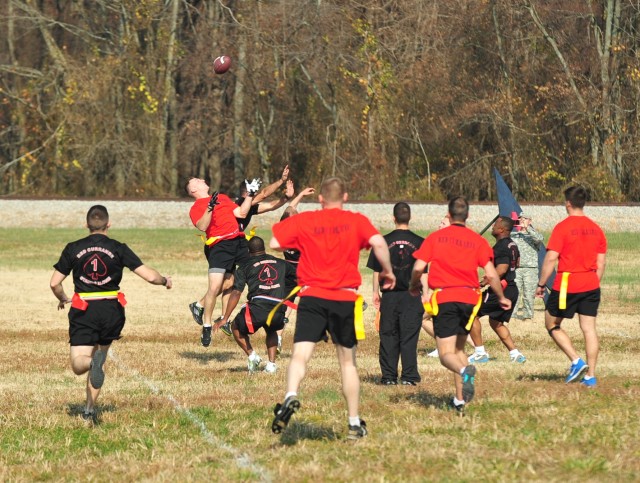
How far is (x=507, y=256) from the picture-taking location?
14.5 metres

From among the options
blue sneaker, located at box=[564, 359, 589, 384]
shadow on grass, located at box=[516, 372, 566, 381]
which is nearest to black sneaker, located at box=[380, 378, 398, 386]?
shadow on grass, located at box=[516, 372, 566, 381]

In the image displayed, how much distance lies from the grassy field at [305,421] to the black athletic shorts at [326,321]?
0.75 m

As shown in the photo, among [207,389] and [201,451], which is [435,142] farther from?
[201,451]

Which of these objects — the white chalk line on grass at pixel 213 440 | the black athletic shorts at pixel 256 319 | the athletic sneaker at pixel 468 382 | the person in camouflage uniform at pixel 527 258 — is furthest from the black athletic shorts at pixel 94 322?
the person in camouflage uniform at pixel 527 258

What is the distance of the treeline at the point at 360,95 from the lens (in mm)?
44031

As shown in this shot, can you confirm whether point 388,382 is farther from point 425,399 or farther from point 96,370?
point 96,370

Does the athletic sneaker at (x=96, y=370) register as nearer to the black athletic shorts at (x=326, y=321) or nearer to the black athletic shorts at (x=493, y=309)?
the black athletic shorts at (x=326, y=321)

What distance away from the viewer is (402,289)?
40.3ft

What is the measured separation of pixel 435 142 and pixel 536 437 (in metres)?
38.3

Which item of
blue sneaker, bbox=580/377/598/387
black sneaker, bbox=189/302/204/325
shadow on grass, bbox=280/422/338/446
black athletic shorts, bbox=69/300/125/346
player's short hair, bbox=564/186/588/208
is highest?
player's short hair, bbox=564/186/588/208

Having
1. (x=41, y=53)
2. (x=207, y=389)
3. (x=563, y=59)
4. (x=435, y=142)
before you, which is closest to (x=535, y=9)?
(x=563, y=59)

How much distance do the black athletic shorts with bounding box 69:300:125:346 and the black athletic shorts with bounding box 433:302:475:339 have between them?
2.54 meters

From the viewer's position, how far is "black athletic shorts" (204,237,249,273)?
47.6ft

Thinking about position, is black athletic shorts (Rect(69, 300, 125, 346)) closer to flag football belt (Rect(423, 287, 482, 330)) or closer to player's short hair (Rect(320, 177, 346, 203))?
player's short hair (Rect(320, 177, 346, 203))
